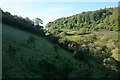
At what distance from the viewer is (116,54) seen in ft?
106

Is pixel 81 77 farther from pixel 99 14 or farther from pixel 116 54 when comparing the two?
pixel 99 14

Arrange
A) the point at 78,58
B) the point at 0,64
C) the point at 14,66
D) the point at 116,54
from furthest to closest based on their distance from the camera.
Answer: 1. the point at 116,54
2. the point at 78,58
3. the point at 14,66
4. the point at 0,64

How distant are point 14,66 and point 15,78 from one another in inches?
63.6

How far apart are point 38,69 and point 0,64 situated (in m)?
3.18

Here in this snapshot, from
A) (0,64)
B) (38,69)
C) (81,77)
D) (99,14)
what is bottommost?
(81,77)

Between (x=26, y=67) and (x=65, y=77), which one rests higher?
(x=26, y=67)

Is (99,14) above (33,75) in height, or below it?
above

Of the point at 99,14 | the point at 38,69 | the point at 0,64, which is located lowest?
the point at 38,69

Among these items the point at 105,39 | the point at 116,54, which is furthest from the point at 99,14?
the point at 116,54

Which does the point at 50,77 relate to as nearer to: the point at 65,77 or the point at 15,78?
the point at 65,77

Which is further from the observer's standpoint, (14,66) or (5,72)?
(14,66)

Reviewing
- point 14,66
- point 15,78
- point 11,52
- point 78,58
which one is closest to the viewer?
point 15,78

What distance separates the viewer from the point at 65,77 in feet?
36.9

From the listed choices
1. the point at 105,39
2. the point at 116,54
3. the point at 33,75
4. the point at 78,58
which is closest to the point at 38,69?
the point at 33,75
